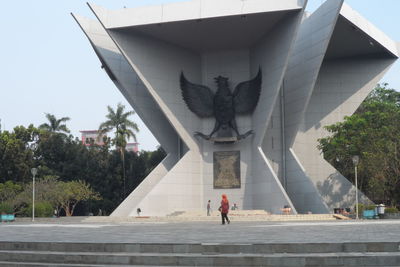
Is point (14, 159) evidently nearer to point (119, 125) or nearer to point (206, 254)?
point (119, 125)

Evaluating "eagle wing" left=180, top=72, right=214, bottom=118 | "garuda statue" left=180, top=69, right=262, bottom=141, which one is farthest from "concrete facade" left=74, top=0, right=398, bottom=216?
"garuda statue" left=180, top=69, right=262, bottom=141

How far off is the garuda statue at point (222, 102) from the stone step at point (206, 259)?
27149mm

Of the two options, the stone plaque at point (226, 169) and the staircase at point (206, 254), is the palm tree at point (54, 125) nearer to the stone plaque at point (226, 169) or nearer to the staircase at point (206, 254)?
the stone plaque at point (226, 169)

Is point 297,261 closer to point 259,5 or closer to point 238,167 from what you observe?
point 259,5

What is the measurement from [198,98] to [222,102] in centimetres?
169

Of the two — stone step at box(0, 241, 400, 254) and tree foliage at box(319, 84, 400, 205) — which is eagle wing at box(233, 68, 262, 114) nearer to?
tree foliage at box(319, 84, 400, 205)

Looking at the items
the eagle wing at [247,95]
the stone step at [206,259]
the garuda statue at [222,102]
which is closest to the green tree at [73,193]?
the garuda statue at [222,102]

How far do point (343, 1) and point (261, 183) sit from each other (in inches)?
475

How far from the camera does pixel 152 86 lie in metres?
35.7

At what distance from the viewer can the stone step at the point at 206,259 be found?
343 inches

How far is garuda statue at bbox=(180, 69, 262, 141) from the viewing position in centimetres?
3728

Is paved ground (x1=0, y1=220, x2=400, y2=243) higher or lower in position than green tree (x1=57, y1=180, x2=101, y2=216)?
lower

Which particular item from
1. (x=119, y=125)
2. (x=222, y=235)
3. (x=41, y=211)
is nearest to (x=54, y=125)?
(x=119, y=125)

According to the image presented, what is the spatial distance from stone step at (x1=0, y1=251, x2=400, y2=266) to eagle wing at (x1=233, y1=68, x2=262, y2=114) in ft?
89.1
